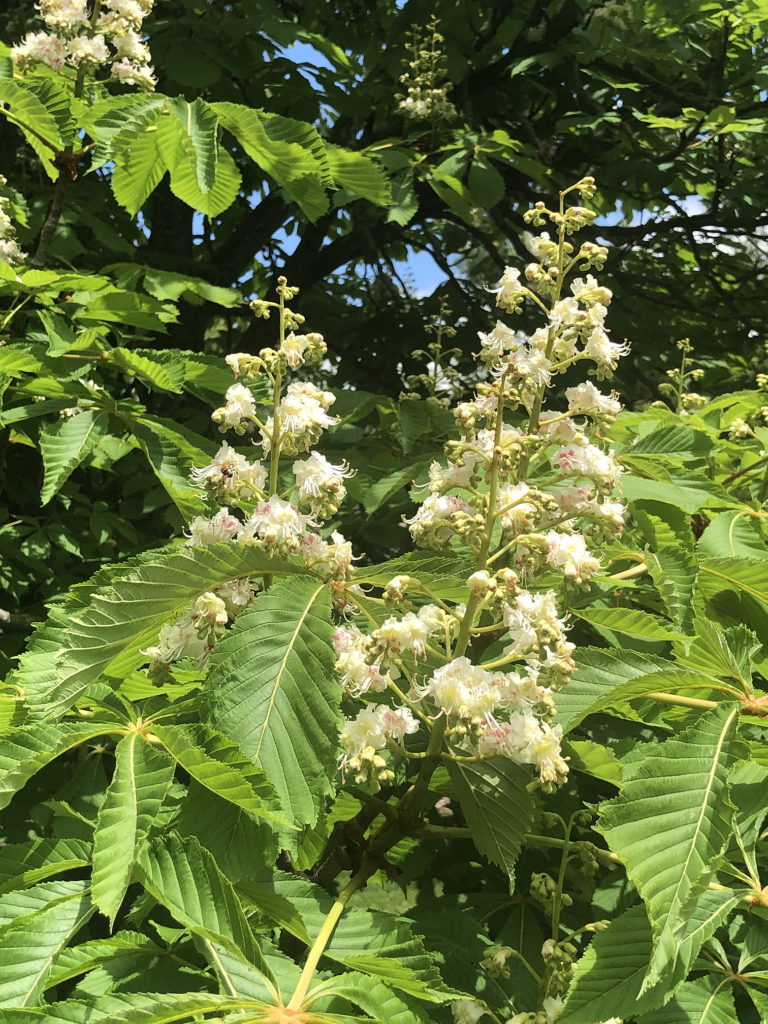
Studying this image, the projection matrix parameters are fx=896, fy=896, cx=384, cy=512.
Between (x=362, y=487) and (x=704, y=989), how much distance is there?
5.03 feet

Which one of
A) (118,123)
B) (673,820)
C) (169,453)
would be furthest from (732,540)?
(118,123)

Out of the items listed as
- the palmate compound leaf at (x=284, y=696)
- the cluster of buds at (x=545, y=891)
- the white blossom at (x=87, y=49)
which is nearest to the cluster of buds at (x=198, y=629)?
the palmate compound leaf at (x=284, y=696)

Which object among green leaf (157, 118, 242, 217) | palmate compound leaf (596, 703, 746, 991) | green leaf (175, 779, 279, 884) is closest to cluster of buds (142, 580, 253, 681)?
green leaf (175, 779, 279, 884)

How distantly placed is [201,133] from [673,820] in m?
1.96

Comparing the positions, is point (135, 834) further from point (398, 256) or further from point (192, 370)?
point (398, 256)

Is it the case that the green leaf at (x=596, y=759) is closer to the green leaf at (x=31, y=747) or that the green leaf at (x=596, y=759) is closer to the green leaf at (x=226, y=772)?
the green leaf at (x=226, y=772)

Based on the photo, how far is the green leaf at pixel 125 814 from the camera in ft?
3.18

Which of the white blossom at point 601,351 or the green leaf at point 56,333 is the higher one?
the green leaf at point 56,333

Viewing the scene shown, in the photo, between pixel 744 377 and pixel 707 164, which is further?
pixel 744 377

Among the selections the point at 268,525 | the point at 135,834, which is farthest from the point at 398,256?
the point at 135,834

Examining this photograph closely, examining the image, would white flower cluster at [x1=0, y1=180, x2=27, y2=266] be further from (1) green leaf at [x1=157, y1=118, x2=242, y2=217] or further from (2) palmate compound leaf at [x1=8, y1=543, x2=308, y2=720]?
(2) palmate compound leaf at [x1=8, y1=543, x2=308, y2=720]

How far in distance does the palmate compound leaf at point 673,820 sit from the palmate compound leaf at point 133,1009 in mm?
451

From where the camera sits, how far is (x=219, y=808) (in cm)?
113

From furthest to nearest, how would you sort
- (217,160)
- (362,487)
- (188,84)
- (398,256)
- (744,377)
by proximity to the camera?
(398,256) → (744,377) → (188,84) → (362,487) → (217,160)
